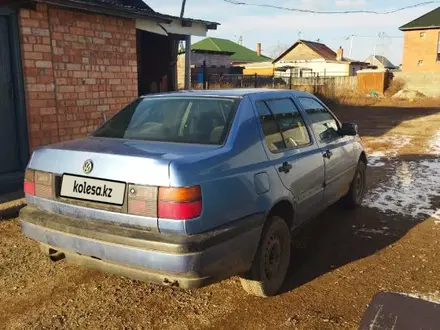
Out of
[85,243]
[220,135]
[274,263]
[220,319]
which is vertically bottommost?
[220,319]

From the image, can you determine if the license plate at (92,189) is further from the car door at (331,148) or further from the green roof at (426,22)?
the green roof at (426,22)

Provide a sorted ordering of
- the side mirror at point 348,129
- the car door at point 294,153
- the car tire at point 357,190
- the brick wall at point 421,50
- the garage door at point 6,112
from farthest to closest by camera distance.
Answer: the brick wall at point 421,50
the garage door at point 6,112
the car tire at point 357,190
the side mirror at point 348,129
the car door at point 294,153

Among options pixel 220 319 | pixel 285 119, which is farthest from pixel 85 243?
pixel 285 119

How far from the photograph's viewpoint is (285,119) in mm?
3807

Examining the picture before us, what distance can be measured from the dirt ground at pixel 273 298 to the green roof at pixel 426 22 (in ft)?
143

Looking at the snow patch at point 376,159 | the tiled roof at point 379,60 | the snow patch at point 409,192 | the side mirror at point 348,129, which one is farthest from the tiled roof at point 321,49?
the side mirror at point 348,129

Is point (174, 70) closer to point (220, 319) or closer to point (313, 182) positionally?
point (313, 182)

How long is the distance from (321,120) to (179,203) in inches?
97.9

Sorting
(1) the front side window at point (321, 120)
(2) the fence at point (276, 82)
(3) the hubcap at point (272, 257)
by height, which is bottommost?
(3) the hubcap at point (272, 257)

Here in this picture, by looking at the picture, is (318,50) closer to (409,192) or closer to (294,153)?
(409,192)

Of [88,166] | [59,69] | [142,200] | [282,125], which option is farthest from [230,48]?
[142,200]

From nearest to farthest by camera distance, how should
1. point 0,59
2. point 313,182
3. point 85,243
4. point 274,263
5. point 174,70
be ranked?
1. point 85,243
2. point 274,263
3. point 313,182
4. point 0,59
5. point 174,70

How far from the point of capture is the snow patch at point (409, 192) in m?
5.79

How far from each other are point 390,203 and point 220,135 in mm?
3896
